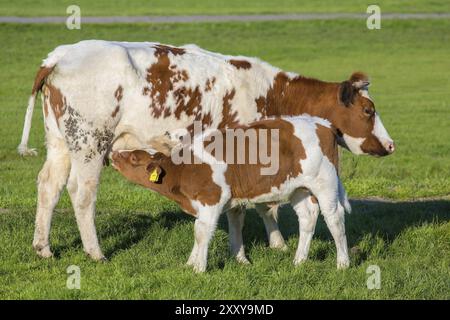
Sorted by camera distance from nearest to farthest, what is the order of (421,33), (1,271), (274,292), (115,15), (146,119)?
(274,292) → (1,271) → (146,119) → (421,33) → (115,15)

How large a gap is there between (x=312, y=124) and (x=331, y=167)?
19.2 inches

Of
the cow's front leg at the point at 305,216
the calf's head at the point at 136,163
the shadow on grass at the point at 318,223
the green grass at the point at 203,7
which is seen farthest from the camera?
the green grass at the point at 203,7

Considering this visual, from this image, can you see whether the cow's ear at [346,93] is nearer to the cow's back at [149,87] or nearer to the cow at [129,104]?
the cow at [129,104]

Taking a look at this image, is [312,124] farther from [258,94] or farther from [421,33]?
[421,33]

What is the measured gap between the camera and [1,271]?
9.10 m

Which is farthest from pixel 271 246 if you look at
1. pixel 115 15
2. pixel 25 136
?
pixel 115 15

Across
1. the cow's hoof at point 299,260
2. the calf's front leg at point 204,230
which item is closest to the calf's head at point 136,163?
the calf's front leg at point 204,230

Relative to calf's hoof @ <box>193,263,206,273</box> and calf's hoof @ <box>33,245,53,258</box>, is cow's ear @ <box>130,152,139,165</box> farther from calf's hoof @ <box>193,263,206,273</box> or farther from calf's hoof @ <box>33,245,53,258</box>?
calf's hoof @ <box>33,245,53,258</box>

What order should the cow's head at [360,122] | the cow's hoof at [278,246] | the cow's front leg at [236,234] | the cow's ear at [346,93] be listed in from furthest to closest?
the cow's head at [360,122], the cow's ear at [346,93], the cow's hoof at [278,246], the cow's front leg at [236,234]

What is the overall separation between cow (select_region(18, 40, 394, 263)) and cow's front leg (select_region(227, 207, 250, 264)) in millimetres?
10

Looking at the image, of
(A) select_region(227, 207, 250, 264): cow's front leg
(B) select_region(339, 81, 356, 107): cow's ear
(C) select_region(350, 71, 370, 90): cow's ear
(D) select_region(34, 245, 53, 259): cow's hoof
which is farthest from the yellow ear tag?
(C) select_region(350, 71, 370, 90): cow's ear

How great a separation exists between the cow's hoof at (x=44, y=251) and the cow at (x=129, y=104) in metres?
0.01

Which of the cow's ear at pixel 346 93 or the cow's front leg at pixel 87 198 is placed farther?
the cow's ear at pixel 346 93

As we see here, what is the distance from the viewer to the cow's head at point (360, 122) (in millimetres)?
10531
